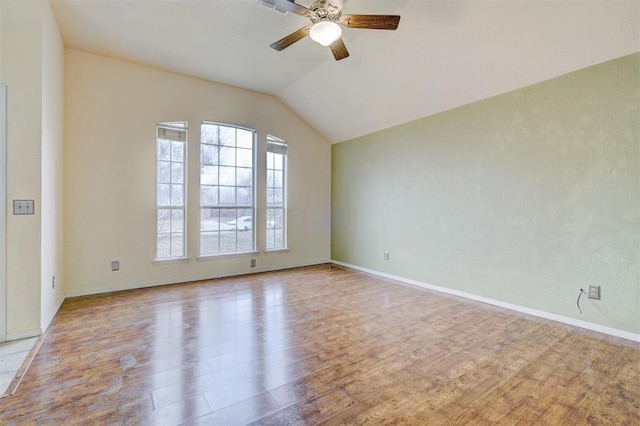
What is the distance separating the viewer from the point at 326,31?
2531 mm

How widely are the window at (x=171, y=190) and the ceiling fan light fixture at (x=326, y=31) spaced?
2.76 m

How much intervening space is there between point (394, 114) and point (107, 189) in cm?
415

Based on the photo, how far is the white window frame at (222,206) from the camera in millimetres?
4660

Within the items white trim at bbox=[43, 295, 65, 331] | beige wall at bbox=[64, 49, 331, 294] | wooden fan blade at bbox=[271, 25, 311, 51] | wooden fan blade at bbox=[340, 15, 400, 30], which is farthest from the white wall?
wooden fan blade at bbox=[340, 15, 400, 30]

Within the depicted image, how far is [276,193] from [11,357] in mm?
3818

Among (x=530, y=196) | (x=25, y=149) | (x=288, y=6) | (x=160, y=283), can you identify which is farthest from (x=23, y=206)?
(x=530, y=196)

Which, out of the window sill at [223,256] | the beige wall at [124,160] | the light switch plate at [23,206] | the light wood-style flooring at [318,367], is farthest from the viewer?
the window sill at [223,256]

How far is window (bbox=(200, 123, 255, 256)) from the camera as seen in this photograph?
468 cm

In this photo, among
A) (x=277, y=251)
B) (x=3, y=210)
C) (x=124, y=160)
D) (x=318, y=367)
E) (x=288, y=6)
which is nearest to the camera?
(x=318, y=367)

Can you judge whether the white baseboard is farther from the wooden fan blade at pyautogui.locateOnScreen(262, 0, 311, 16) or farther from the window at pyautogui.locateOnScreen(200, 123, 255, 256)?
the wooden fan blade at pyautogui.locateOnScreen(262, 0, 311, 16)

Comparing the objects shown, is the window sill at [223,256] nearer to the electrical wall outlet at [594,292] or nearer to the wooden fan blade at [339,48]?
the wooden fan blade at [339,48]

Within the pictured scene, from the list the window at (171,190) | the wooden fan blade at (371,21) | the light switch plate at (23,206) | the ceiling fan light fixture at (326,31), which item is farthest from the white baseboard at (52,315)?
the wooden fan blade at (371,21)

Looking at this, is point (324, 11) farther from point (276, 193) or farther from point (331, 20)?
point (276, 193)

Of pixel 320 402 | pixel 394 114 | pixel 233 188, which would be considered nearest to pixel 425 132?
pixel 394 114
